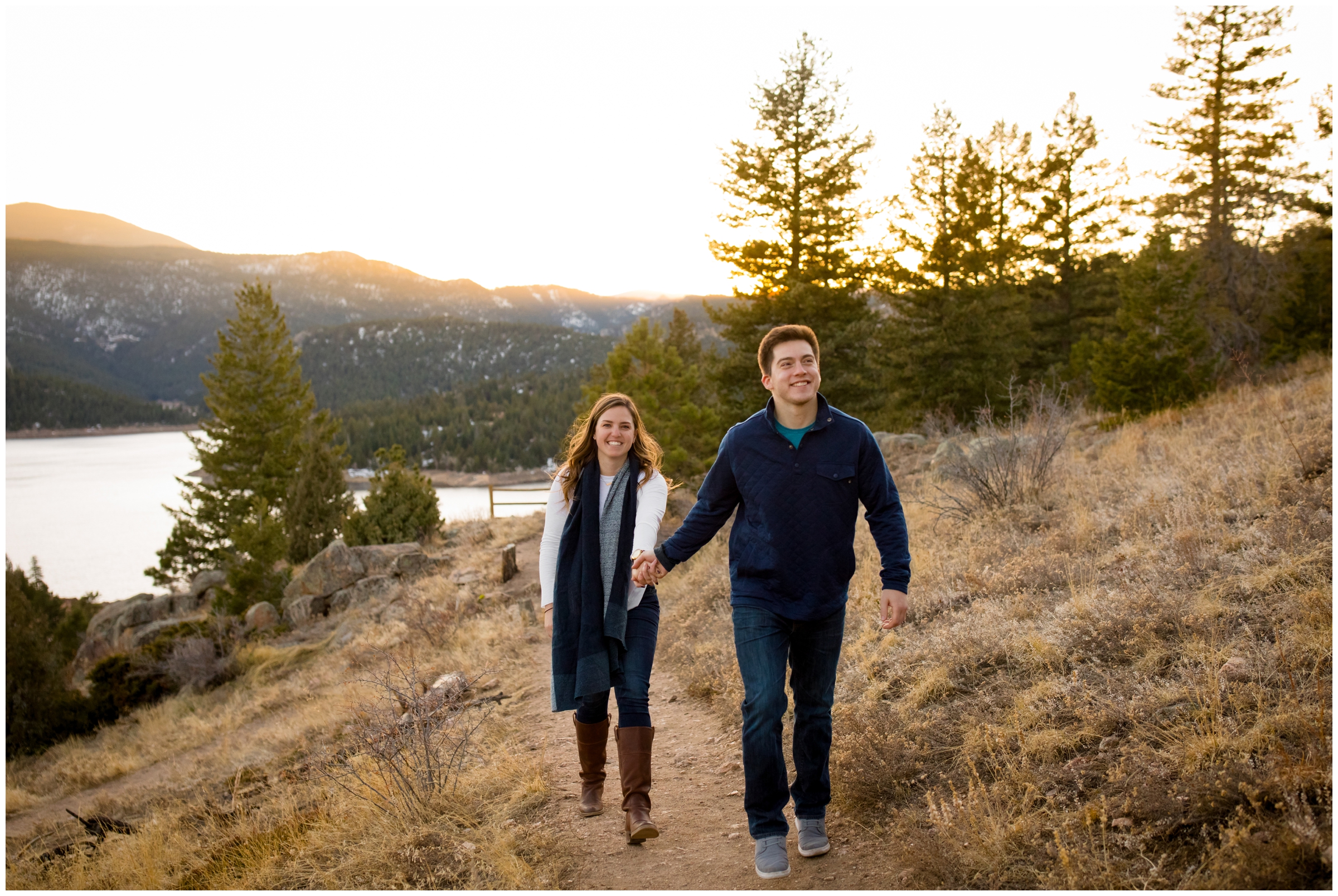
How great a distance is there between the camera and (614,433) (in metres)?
3.83

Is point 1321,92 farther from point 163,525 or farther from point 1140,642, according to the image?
point 163,525

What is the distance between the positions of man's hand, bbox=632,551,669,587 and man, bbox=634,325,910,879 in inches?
11.9

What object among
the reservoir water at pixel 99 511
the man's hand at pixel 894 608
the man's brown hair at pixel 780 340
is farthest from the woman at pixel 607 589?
the reservoir water at pixel 99 511

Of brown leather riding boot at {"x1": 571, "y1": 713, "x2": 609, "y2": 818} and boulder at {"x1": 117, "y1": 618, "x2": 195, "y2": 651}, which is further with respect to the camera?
boulder at {"x1": 117, "y1": 618, "x2": 195, "y2": 651}

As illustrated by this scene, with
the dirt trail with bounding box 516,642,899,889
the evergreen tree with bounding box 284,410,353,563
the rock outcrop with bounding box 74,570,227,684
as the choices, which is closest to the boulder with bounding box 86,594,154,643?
the rock outcrop with bounding box 74,570,227,684

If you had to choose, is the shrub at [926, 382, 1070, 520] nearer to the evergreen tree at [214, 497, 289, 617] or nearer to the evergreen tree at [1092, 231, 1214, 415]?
the evergreen tree at [1092, 231, 1214, 415]

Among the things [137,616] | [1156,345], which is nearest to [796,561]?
[1156,345]

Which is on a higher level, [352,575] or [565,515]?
[565,515]

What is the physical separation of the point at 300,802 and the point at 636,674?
3.88m

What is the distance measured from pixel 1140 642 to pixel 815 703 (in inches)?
82.1

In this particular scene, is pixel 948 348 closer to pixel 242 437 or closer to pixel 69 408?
pixel 242 437

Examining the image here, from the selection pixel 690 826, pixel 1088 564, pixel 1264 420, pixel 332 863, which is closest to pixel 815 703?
pixel 690 826

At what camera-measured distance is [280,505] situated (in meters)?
36.3

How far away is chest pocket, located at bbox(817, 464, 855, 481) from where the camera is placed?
10.2ft
